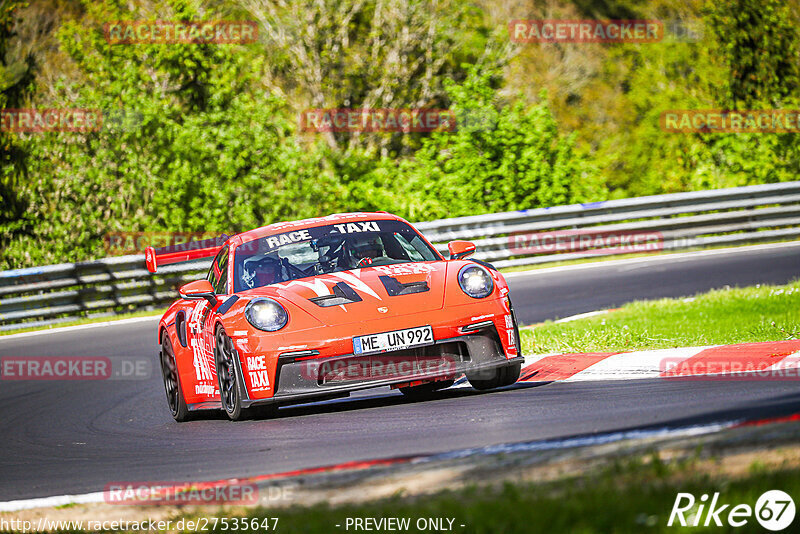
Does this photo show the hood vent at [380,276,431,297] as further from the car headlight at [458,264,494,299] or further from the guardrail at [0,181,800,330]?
the guardrail at [0,181,800,330]

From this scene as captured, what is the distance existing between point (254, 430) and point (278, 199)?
1324 centimetres

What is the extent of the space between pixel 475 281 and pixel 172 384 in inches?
104

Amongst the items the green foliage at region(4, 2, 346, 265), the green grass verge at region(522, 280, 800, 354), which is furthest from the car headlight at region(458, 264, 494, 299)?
the green foliage at region(4, 2, 346, 265)

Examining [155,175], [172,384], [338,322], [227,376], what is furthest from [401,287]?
[155,175]

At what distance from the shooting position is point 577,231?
1680 centimetres

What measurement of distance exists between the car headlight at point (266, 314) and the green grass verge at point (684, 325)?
9.06 feet

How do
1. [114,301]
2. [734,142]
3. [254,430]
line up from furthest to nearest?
[734,142] < [114,301] < [254,430]

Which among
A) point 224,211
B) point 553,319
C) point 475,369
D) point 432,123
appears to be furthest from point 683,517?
point 432,123

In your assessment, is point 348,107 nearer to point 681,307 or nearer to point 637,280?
point 637,280

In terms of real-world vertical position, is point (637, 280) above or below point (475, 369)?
below

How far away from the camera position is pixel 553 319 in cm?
1141

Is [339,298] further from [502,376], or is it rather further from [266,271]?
[502,376]

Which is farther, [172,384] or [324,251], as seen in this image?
[172,384]

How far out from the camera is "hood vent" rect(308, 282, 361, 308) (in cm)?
666
